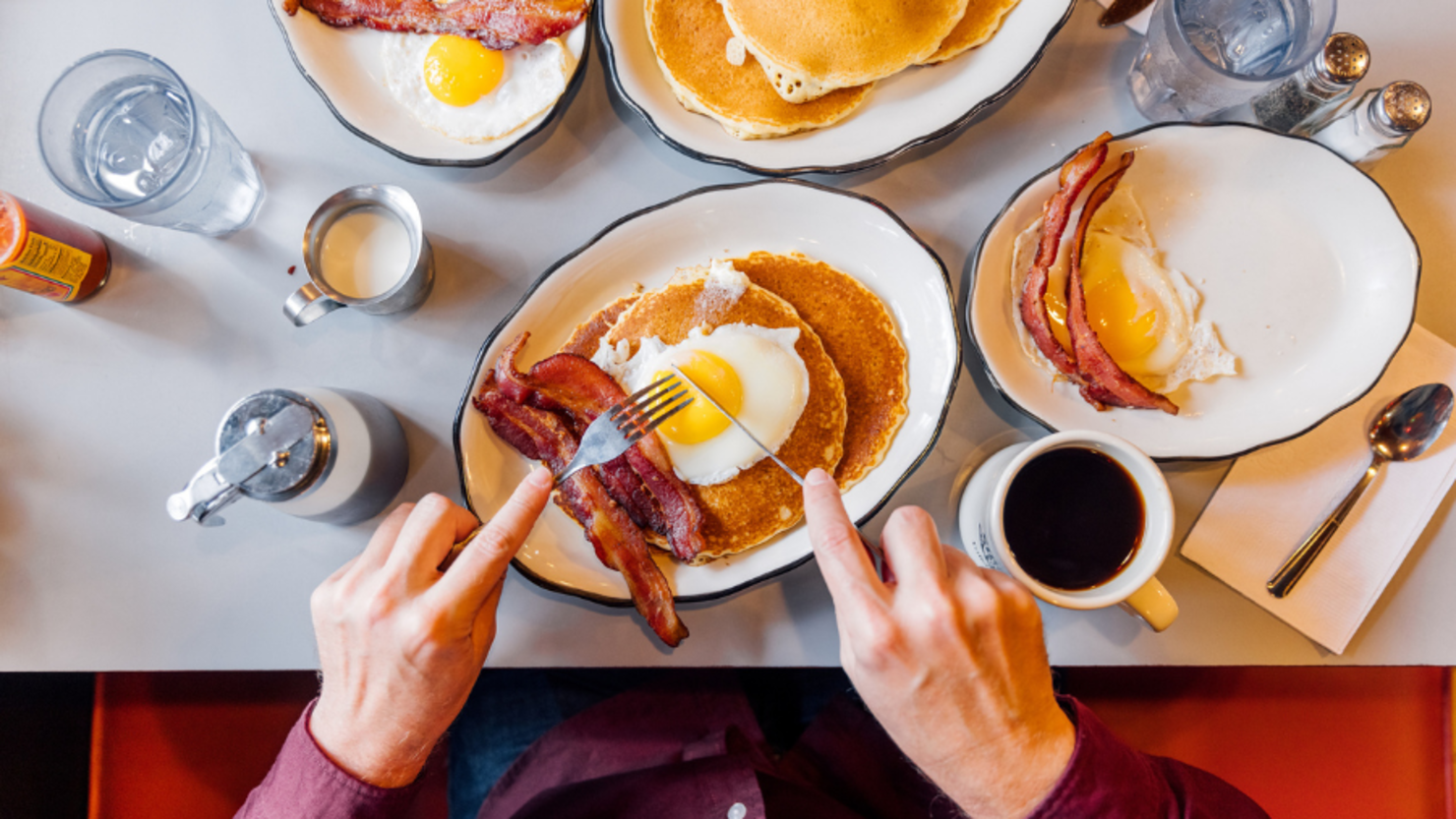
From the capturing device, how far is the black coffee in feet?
4.20

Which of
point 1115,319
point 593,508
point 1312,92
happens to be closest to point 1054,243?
point 1115,319

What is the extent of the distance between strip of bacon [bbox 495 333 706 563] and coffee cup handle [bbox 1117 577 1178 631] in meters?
0.79

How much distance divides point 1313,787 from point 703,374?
5.53ft

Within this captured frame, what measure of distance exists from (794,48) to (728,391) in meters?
0.71

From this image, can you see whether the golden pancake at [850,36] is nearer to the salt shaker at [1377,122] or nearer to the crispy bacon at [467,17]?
the crispy bacon at [467,17]

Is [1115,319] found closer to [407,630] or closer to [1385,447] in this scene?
[1385,447]

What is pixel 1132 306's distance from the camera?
4.78 feet

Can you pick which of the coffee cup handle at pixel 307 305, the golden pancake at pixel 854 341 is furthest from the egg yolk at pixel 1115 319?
the coffee cup handle at pixel 307 305

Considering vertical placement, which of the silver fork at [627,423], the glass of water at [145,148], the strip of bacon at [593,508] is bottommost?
the strip of bacon at [593,508]

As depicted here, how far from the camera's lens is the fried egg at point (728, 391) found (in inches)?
54.8

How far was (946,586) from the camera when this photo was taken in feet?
3.55

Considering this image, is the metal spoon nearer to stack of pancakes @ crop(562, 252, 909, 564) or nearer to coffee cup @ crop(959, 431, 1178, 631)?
coffee cup @ crop(959, 431, 1178, 631)

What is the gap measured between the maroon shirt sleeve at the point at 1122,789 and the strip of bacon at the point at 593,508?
693 millimetres

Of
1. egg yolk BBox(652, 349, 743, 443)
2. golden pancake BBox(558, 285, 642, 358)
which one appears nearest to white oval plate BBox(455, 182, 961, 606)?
golden pancake BBox(558, 285, 642, 358)
